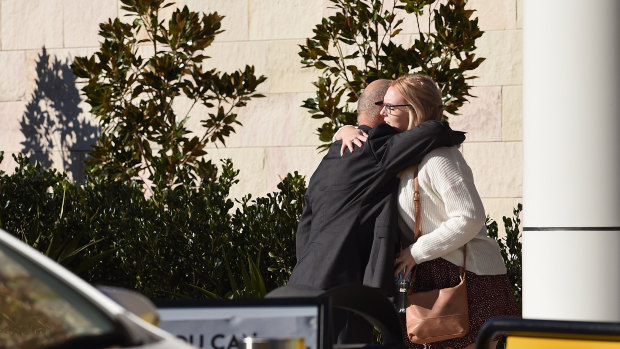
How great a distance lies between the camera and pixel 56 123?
9625 mm

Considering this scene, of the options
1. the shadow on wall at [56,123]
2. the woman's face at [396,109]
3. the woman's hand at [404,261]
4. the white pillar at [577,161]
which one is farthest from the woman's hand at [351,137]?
the shadow on wall at [56,123]

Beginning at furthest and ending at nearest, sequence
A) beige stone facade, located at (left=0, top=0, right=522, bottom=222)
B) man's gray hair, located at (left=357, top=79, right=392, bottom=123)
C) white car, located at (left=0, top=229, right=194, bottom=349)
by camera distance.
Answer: beige stone facade, located at (left=0, top=0, right=522, bottom=222)
man's gray hair, located at (left=357, top=79, right=392, bottom=123)
white car, located at (left=0, top=229, right=194, bottom=349)

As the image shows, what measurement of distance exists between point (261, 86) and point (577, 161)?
495 cm

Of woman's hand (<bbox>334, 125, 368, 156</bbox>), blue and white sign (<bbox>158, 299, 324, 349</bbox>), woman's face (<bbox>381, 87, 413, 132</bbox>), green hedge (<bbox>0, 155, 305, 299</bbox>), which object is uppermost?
woman's face (<bbox>381, 87, 413, 132</bbox>)

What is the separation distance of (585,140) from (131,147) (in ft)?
14.5

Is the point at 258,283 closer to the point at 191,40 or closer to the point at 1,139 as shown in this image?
the point at 191,40

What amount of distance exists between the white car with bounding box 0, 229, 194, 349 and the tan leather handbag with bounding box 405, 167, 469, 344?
2.30m

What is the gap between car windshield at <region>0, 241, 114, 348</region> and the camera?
2258mm

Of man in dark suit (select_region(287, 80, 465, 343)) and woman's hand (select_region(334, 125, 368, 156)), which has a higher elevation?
woman's hand (select_region(334, 125, 368, 156))

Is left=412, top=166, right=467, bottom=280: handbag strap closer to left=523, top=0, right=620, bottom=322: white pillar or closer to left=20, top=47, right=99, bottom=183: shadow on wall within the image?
left=523, top=0, right=620, bottom=322: white pillar

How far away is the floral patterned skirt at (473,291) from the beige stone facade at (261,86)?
392 cm

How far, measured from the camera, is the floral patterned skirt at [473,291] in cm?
463

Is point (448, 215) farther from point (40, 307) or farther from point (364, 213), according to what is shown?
point (40, 307)

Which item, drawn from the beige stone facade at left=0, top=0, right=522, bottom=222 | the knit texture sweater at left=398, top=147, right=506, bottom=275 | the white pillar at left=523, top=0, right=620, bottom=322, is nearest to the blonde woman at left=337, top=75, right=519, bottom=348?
the knit texture sweater at left=398, top=147, right=506, bottom=275
